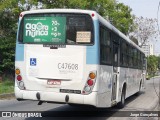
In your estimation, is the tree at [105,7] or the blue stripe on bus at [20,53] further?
the tree at [105,7]

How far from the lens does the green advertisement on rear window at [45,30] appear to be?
32.4 ft

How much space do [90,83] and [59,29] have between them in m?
1.69

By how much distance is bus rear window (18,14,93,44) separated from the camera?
977 cm

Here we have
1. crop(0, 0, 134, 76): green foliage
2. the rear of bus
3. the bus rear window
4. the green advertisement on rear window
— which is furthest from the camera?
crop(0, 0, 134, 76): green foliage

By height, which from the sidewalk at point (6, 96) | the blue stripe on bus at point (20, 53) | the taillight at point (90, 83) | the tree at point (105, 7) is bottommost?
the sidewalk at point (6, 96)

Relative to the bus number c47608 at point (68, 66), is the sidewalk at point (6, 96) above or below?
below

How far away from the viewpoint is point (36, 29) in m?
10.0

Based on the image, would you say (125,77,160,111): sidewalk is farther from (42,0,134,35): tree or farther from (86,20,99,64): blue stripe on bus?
(42,0,134,35): tree

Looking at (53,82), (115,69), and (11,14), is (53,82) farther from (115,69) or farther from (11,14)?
(11,14)

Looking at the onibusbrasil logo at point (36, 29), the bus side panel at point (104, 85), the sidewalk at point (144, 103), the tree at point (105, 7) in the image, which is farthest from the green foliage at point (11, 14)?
the onibusbrasil logo at point (36, 29)

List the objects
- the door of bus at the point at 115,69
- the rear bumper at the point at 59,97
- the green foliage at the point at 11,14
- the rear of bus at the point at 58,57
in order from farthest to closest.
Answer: the green foliage at the point at 11,14
the door of bus at the point at 115,69
the rear of bus at the point at 58,57
the rear bumper at the point at 59,97

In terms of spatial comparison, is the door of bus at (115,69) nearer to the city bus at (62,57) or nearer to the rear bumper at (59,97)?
the city bus at (62,57)

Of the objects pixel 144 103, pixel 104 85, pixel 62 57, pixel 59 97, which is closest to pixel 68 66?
pixel 62 57

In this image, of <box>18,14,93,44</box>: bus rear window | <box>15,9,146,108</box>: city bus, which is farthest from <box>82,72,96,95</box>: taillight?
<box>18,14,93,44</box>: bus rear window
